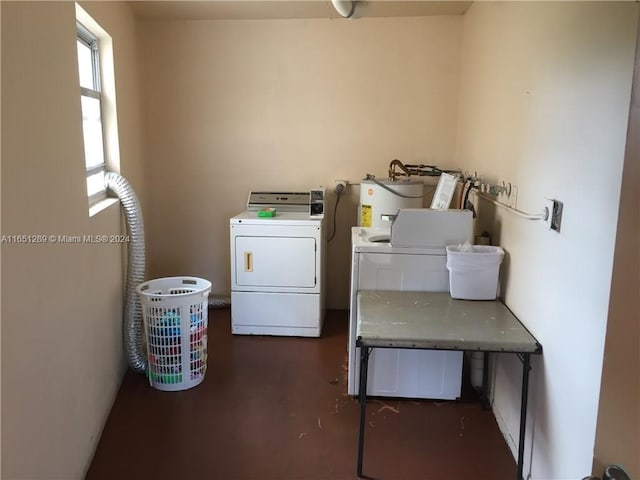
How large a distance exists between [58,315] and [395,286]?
5.22 ft

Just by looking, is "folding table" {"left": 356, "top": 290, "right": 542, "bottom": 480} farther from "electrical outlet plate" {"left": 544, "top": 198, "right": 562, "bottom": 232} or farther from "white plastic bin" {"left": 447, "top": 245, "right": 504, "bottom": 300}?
"electrical outlet plate" {"left": 544, "top": 198, "right": 562, "bottom": 232}

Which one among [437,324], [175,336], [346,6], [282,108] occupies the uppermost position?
[346,6]

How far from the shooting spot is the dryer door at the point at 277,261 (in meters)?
3.53

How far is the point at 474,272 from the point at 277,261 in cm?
155

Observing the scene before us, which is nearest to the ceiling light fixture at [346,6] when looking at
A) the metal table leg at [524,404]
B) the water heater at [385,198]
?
the water heater at [385,198]

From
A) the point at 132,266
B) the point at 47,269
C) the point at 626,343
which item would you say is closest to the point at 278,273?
the point at 132,266

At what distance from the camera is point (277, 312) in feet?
11.8

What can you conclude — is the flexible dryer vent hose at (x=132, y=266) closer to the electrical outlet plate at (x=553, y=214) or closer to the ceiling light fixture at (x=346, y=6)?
the ceiling light fixture at (x=346, y=6)

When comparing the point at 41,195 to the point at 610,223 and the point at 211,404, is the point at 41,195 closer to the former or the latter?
the point at 211,404

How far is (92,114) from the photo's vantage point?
2.77 m

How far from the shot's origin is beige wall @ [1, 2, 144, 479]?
143 cm

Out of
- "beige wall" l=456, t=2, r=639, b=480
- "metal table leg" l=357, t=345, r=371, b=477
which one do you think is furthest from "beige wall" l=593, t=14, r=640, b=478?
"metal table leg" l=357, t=345, r=371, b=477

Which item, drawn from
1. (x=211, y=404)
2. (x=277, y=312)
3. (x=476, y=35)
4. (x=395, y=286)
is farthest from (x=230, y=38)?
(x=211, y=404)

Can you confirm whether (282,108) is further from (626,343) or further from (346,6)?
(626,343)
